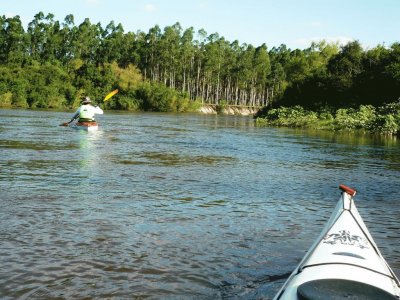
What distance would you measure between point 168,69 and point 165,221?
391ft

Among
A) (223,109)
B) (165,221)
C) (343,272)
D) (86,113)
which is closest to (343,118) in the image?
(86,113)

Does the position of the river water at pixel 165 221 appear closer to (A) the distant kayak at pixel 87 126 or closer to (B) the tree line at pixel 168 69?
(A) the distant kayak at pixel 87 126

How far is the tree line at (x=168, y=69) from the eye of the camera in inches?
2166

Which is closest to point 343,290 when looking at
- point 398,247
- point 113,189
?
point 398,247

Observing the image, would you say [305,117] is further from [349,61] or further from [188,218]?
[188,218]

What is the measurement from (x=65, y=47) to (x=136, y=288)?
→ 402 feet

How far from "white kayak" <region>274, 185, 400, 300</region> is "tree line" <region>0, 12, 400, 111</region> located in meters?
48.5

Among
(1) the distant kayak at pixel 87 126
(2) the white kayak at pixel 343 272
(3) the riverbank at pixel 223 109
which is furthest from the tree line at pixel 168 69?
(2) the white kayak at pixel 343 272

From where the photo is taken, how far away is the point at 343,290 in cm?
402

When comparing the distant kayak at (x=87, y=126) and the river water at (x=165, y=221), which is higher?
the distant kayak at (x=87, y=126)

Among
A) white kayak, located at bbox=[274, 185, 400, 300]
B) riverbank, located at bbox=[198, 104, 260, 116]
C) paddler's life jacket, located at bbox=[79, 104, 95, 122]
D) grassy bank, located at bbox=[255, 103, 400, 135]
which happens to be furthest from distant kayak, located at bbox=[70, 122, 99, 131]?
riverbank, located at bbox=[198, 104, 260, 116]

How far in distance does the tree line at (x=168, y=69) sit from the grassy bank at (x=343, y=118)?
324 centimetres

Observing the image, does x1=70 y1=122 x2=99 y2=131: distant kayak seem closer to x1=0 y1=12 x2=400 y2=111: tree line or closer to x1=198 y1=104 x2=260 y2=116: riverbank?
x1=0 y1=12 x2=400 y2=111: tree line

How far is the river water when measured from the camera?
5.73 meters
